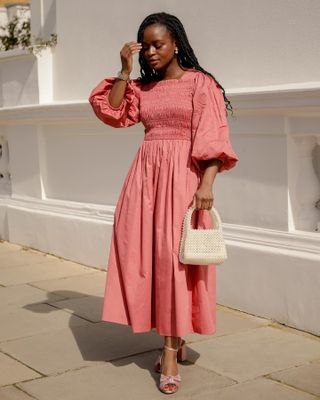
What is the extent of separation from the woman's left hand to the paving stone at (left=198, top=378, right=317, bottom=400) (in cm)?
91

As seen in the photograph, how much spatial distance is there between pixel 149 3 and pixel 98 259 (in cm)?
215

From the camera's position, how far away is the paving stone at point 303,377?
4.16 meters

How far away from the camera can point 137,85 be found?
4430mm

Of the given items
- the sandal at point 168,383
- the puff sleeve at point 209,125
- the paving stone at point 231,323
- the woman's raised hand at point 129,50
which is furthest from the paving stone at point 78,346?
the woman's raised hand at point 129,50

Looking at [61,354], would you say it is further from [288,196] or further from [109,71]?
[109,71]

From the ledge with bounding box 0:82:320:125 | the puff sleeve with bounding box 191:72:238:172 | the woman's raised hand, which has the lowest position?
the puff sleeve with bounding box 191:72:238:172

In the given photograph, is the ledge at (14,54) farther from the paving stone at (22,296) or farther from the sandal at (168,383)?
A: the sandal at (168,383)

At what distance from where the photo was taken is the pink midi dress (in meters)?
4.16

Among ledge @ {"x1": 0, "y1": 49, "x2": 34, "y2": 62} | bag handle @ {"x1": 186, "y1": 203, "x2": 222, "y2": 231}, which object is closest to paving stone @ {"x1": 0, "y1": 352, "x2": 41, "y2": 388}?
bag handle @ {"x1": 186, "y1": 203, "x2": 222, "y2": 231}

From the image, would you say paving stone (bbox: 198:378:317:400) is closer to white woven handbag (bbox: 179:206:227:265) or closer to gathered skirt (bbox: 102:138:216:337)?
gathered skirt (bbox: 102:138:216:337)

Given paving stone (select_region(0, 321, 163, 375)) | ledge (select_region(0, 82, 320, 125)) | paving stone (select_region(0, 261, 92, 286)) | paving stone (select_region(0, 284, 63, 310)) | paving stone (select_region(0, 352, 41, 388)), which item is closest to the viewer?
paving stone (select_region(0, 352, 41, 388))

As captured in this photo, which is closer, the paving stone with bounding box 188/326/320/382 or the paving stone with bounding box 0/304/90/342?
the paving stone with bounding box 188/326/320/382

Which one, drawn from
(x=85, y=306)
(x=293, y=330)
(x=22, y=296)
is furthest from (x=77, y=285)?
(x=293, y=330)

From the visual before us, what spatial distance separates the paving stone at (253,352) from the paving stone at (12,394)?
98 centimetres
